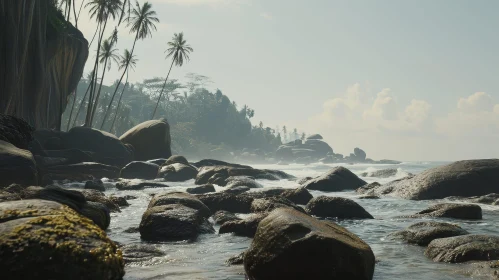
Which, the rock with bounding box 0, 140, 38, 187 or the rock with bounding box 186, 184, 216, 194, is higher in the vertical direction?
the rock with bounding box 0, 140, 38, 187

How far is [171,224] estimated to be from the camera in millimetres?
8094

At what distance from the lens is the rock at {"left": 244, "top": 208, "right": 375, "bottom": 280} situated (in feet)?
16.2

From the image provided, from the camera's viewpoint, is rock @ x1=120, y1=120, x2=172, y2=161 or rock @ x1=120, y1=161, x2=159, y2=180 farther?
rock @ x1=120, y1=120, x2=172, y2=161

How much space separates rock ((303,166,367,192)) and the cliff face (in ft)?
45.2

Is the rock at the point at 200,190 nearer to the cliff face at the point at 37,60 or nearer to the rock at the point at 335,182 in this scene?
the rock at the point at 335,182

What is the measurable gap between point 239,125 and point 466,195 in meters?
106

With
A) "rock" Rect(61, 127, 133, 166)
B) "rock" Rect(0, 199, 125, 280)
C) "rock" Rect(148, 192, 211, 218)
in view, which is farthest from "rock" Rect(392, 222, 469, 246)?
"rock" Rect(61, 127, 133, 166)

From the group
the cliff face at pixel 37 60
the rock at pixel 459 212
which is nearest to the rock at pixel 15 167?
the cliff face at pixel 37 60

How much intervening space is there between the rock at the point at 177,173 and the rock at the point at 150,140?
7.41 m

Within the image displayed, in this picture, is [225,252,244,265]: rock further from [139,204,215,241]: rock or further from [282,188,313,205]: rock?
[282,188,313,205]: rock

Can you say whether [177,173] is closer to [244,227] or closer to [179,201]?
[179,201]

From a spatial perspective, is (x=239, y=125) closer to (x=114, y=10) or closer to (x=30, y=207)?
(x=114, y=10)

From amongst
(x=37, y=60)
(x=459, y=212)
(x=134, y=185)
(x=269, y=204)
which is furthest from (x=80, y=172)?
(x=459, y=212)

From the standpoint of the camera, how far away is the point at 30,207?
4.77 metres
